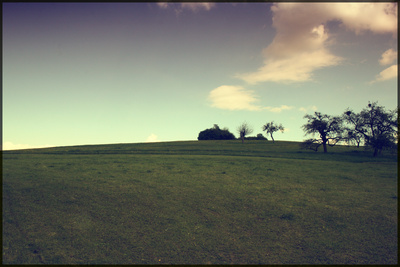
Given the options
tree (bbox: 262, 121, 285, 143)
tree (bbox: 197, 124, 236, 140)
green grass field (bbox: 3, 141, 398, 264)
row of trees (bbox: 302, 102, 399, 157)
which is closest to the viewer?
green grass field (bbox: 3, 141, 398, 264)

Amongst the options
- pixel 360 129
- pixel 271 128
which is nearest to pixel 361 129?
pixel 360 129

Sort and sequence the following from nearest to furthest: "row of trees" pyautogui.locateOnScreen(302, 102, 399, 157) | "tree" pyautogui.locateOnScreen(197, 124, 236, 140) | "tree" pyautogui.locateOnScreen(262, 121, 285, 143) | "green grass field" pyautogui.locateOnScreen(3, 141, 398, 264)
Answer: "green grass field" pyautogui.locateOnScreen(3, 141, 398, 264)
"row of trees" pyautogui.locateOnScreen(302, 102, 399, 157)
"tree" pyautogui.locateOnScreen(262, 121, 285, 143)
"tree" pyautogui.locateOnScreen(197, 124, 236, 140)

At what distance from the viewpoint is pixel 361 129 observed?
52.4m

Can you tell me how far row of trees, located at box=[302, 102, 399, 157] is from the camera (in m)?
47.1

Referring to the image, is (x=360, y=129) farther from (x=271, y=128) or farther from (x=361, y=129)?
(x=271, y=128)

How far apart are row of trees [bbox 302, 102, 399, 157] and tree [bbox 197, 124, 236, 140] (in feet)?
235

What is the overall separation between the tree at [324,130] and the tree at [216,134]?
71807mm

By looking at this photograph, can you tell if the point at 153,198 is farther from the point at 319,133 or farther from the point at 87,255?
the point at 319,133

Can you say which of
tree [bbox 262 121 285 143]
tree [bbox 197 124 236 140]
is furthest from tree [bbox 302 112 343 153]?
tree [bbox 197 124 236 140]

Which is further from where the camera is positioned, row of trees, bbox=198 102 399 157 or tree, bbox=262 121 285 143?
tree, bbox=262 121 285 143

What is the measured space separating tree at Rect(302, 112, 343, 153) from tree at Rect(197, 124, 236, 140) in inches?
2827

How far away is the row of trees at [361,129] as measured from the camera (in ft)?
154

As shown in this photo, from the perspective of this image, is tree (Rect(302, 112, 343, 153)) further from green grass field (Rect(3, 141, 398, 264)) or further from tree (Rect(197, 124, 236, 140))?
tree (Rect(197, 124, 236, 140))

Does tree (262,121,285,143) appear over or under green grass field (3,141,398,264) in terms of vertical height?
over
